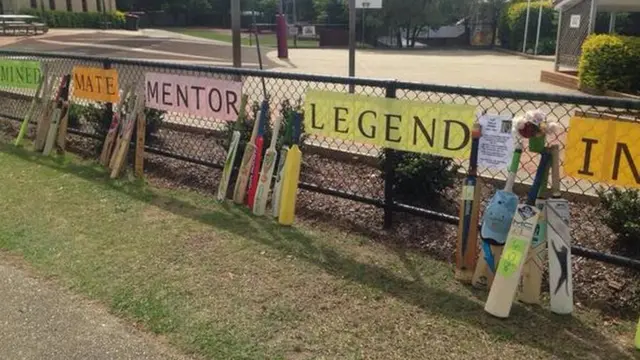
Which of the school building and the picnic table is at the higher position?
the school building

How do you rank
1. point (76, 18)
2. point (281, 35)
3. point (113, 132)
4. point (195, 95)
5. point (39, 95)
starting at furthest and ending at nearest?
point (76, 18) → point (281, 35) → point (39, 95) → point (113, 132) → point (195, 95)

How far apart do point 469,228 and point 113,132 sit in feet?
13.1

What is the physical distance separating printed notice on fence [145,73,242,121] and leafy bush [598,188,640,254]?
299cm

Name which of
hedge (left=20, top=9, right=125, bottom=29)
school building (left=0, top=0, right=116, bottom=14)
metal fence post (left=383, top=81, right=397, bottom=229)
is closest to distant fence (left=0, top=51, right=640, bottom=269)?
metal fence post (left=383, top=81, right=397, bottom=229)

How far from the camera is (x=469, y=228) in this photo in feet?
11.6

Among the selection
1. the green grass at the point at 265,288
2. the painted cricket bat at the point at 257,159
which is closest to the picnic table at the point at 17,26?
the green grass at the point at 265,288

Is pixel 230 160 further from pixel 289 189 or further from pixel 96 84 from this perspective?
pixel 96 84

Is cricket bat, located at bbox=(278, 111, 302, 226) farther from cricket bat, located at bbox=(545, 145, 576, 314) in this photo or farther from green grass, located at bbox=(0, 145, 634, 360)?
cricket bat, located at bbox=(545, 145, 576, 314)

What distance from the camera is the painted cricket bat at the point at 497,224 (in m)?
3.23

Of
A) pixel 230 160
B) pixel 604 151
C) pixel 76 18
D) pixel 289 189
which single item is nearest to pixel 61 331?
pixel 289 189

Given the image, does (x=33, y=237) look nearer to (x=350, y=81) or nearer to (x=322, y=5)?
(x=350, y=81)

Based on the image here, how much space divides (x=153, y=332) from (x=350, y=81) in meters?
2.25

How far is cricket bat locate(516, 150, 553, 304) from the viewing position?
3125 millimetres

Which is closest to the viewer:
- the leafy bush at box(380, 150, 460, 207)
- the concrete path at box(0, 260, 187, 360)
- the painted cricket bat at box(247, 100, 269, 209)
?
the concrete path at box(0, 260, 187, 360)
